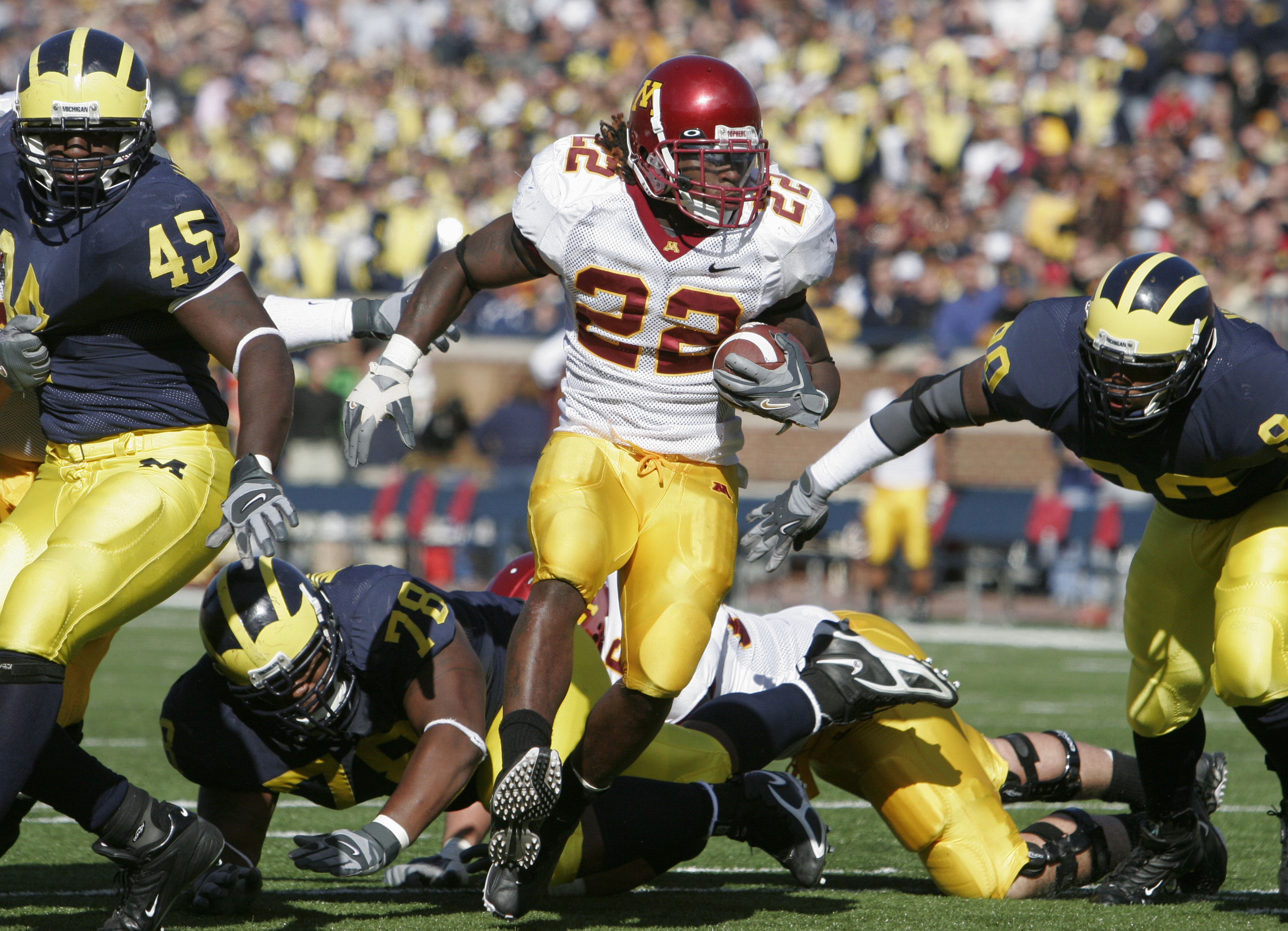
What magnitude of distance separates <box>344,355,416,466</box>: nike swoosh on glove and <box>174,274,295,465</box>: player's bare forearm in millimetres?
144

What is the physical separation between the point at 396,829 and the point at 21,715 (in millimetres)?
796

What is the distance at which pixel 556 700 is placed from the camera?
11.4ft

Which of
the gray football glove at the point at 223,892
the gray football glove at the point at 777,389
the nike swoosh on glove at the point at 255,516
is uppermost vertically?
the gray football glove at the point at 777,389

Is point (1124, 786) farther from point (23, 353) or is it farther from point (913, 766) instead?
point (23, 353)

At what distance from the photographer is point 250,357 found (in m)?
3.48

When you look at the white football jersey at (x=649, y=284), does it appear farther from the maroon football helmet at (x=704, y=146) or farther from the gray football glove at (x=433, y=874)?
the gray football glove at (x=433, y=874)

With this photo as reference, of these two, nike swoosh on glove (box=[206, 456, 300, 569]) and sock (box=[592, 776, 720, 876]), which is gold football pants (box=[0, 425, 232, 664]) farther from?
sock (box=[592, 776, 720, 876])

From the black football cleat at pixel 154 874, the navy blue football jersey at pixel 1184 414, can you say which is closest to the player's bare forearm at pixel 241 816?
the black football cleat at pixel 154 874

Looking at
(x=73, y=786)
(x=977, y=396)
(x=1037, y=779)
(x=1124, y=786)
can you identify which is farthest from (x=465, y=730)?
(x=1124, y=786)

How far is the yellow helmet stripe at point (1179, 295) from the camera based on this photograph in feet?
11.9

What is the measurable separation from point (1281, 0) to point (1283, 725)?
12.0 meters

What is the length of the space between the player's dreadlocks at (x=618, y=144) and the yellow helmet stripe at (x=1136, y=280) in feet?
3.87

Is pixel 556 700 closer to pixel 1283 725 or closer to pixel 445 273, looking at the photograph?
pixel 445 273

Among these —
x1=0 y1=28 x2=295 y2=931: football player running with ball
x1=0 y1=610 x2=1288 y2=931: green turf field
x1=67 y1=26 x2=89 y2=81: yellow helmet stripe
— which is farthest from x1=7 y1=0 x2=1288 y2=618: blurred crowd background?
x1=67 y1=26 x2=89 y2=81: yellow helmet stripe
